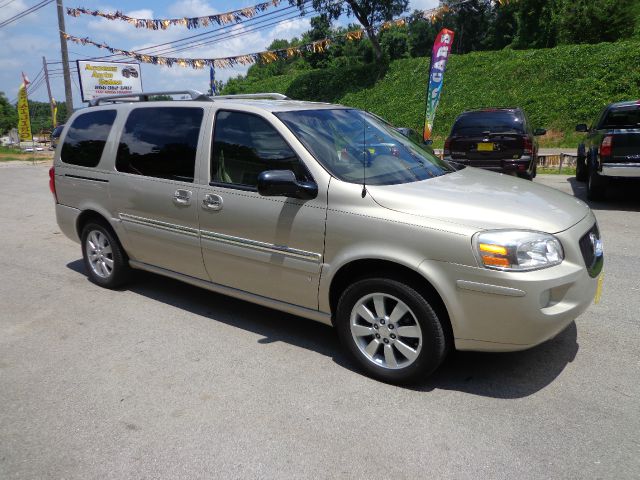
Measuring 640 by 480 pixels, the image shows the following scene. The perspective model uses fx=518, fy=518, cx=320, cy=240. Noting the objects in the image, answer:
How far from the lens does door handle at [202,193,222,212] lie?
404 cm

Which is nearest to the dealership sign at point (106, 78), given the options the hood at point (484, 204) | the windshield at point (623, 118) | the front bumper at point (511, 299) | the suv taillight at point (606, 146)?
the windshield at point (623, 118)

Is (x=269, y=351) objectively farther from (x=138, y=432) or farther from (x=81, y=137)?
(x=81, y=137)

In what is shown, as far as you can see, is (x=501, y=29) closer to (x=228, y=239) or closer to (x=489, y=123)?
(x=489, y=123)

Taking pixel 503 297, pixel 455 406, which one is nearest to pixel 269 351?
pixel 455 406

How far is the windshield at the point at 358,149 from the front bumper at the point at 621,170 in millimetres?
5331

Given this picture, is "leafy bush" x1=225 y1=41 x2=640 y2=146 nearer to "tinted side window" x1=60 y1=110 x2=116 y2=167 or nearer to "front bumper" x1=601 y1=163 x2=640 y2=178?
"front bumper" x1=601 y1=163 x2=640 y2=178

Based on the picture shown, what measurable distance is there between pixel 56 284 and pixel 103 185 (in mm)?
1442

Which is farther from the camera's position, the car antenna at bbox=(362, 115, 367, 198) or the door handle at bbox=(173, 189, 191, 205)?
the door handle at bbox=(173, 189, 191, 205)

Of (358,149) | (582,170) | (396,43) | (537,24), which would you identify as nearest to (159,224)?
(358,149)

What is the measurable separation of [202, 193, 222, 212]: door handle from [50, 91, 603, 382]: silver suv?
12 mm

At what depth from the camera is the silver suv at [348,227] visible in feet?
9.89

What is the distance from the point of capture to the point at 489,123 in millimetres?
10406

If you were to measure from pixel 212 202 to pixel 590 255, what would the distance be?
8.91 feet

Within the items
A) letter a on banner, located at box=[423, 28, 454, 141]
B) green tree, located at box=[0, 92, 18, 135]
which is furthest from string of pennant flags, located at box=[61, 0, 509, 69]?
green tree, located at box=[0, 92, 18, 135]
